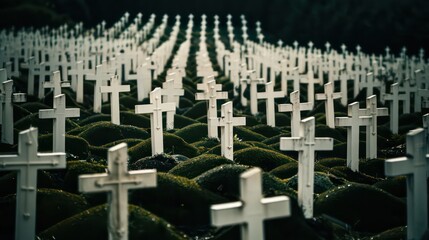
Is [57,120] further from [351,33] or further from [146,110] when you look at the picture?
[351,33]

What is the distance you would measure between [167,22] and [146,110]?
49.8 meters

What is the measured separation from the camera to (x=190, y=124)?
2367cm

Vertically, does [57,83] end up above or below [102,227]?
above

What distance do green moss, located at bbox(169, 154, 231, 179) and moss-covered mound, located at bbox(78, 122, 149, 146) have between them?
439 centimetres

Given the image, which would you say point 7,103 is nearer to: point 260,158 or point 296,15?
point 260,158

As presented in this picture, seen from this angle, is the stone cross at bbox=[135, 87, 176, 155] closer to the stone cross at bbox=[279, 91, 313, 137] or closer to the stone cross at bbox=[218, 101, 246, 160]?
the stone cross at bbox=[218, 101, 246, 160]

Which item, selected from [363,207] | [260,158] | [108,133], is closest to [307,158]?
[363,207]

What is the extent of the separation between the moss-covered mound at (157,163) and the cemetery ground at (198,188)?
0.05ft

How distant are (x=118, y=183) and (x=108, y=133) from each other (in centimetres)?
1041

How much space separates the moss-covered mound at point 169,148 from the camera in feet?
62.1

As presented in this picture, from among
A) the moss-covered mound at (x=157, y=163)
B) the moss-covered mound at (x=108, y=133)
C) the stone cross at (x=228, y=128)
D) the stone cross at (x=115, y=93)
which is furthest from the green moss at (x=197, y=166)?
the stone cross at (x=115, y=93)

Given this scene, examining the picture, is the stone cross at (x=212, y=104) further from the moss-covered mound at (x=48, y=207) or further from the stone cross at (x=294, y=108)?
the moss-covered mound at (x=48, y=207)

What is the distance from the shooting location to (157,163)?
57.0 feet

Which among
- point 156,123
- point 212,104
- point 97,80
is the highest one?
point 97,80
